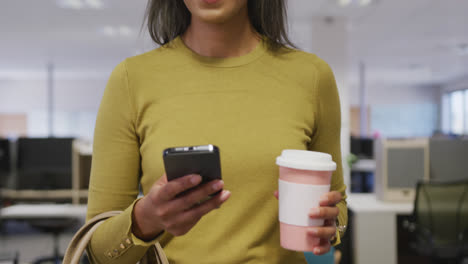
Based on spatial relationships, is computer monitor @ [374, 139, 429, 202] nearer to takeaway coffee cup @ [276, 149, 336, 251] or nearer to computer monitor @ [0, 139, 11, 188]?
takeaway coffee cup @ [276, 149, 336, 251]

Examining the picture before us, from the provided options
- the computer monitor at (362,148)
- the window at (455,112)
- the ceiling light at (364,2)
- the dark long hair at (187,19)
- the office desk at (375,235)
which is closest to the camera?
the dark long hair at (187,19)

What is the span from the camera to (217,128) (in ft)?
Answer: 2.40

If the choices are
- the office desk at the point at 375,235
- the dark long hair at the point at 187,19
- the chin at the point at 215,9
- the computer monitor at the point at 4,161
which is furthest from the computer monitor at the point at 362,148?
the chin at the point at 215,9

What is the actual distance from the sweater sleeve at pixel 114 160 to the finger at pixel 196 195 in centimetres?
21

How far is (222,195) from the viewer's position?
531 mm

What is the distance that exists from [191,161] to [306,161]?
194 millimetres

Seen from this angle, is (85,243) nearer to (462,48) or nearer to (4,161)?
(4,161)

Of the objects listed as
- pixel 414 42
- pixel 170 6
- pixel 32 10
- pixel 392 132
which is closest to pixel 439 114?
pixel 392 132

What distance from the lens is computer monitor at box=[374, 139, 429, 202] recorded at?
3451mm

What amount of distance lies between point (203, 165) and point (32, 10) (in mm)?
5782

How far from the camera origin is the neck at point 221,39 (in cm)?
81

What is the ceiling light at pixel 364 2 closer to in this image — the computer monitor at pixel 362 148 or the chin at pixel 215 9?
the computer monitor at pixel 362 148

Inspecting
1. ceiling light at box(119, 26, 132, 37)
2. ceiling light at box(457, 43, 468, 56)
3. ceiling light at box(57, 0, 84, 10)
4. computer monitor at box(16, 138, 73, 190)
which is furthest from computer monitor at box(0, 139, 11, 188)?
ceiling light at box(457, 43, 468, 56)

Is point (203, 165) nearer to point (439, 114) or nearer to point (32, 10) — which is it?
point (32, 10)
